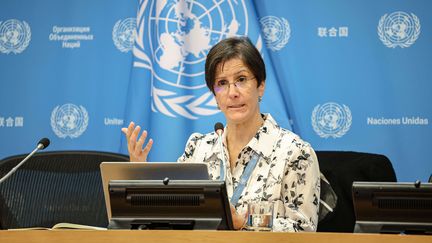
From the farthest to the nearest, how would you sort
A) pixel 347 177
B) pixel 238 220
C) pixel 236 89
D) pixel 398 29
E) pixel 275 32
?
pixel 275 32, pixel 398 29, pixel 347 177, pixel 236 89, pixel 238 220

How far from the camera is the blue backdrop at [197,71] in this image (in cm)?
403

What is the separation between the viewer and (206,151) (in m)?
3.18

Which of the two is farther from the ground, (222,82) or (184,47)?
(184,47)

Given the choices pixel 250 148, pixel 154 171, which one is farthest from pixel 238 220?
pixel 250 148

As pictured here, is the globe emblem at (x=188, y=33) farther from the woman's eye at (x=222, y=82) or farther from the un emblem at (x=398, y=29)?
the woman's eye at (x=222, y=82)

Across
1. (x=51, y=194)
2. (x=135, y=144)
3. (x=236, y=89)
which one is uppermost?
(x=236, y=89)

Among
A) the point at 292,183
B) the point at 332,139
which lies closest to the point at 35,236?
the point at 292,183

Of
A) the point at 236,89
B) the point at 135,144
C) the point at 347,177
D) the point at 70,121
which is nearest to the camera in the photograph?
the point at 135,144

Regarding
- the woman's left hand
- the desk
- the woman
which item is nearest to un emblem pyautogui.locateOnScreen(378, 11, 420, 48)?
the woman

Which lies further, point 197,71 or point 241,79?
point 197,71

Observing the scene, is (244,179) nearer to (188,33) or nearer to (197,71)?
(197,71)

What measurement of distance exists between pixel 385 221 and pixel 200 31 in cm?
231

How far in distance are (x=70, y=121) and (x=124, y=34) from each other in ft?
1.96

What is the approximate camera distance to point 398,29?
4.05 metres
